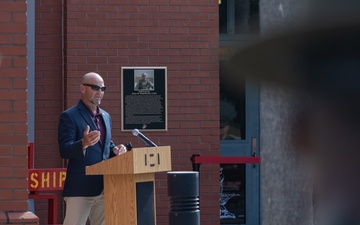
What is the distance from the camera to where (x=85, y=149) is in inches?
254

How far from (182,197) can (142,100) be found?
252cm

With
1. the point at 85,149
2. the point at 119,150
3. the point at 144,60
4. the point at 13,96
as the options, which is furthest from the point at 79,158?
the point at 144,60

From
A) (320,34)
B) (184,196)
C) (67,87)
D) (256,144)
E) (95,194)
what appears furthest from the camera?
(256,144)

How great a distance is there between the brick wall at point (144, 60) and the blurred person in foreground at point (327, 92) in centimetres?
859

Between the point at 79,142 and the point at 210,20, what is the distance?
4097 mm

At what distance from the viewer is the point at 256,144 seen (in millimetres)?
10953

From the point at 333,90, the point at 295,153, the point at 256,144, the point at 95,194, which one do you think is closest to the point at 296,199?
the point at 295,153

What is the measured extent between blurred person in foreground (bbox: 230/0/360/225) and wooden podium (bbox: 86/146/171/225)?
5.19m

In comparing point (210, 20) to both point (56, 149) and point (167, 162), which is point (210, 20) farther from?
point (167, 162)

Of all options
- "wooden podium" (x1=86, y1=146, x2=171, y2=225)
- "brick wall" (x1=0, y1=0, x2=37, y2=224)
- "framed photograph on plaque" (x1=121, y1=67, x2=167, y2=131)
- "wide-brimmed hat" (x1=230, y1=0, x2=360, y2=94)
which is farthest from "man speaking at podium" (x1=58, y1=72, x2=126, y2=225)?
"wide-brimmed hat" (x1=230, y1=0, x2=360, y2=94)

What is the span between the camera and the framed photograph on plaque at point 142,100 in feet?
32.0

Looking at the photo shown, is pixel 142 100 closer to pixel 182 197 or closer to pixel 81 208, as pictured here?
pixel 182 197

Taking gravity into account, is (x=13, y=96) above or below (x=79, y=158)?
above

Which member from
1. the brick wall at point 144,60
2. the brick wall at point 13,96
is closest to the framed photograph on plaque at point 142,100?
the brick wall at point 144,60
